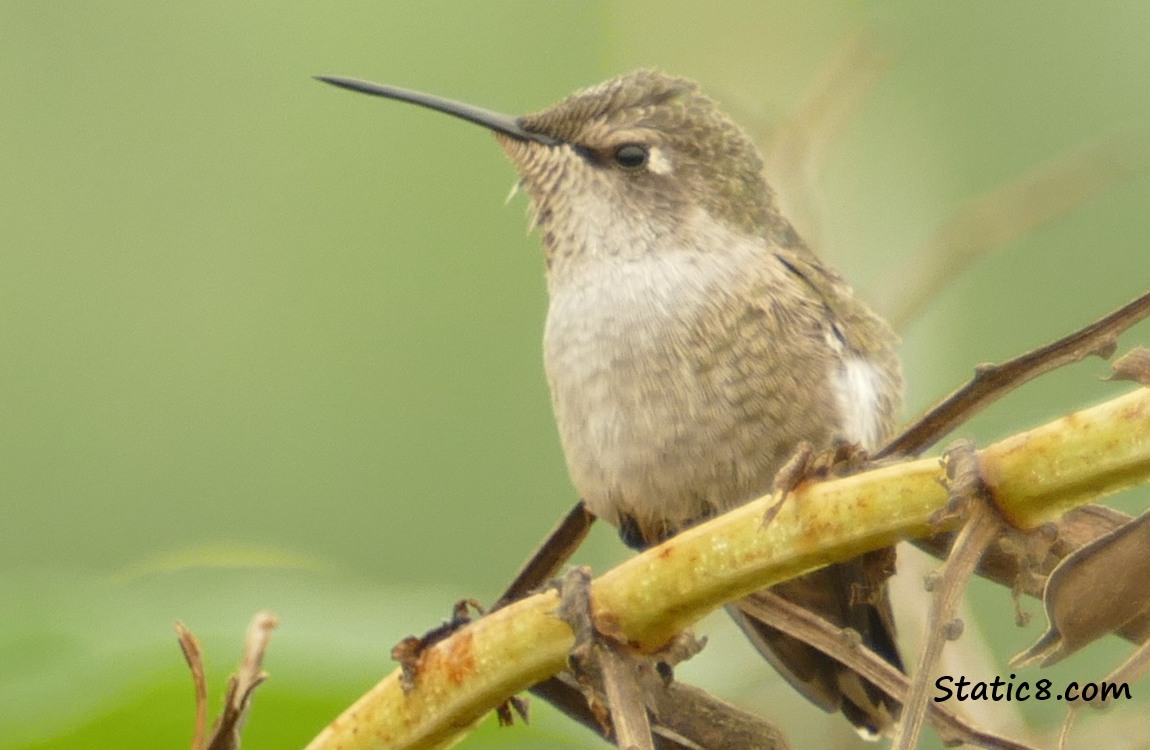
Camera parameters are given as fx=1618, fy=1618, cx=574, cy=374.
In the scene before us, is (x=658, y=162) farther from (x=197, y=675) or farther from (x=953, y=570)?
(x=953, y=570)

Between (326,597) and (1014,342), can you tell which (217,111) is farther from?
(326,597)

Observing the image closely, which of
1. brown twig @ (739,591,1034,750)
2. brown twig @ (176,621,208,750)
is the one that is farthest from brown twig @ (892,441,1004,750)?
brown twig @ (176,621,208,750)

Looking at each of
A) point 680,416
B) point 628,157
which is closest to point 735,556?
point 680,416

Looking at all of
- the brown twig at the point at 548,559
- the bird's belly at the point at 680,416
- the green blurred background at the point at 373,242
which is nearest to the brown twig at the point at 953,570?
the brown twig at the point at 548,559

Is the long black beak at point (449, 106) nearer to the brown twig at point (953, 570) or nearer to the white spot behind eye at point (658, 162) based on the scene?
the white spot behind eye at point (658, 162)

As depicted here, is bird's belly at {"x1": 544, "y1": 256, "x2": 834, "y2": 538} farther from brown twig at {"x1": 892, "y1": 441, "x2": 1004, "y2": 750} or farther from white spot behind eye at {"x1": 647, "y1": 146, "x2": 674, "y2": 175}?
brown twig at {"x1": 892, "y1": 441, "x2": 1004, "y2": 750}

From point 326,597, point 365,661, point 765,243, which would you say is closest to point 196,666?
point 365,661

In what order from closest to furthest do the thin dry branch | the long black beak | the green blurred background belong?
the thin dry branch
the long black beak
the green blurred background
